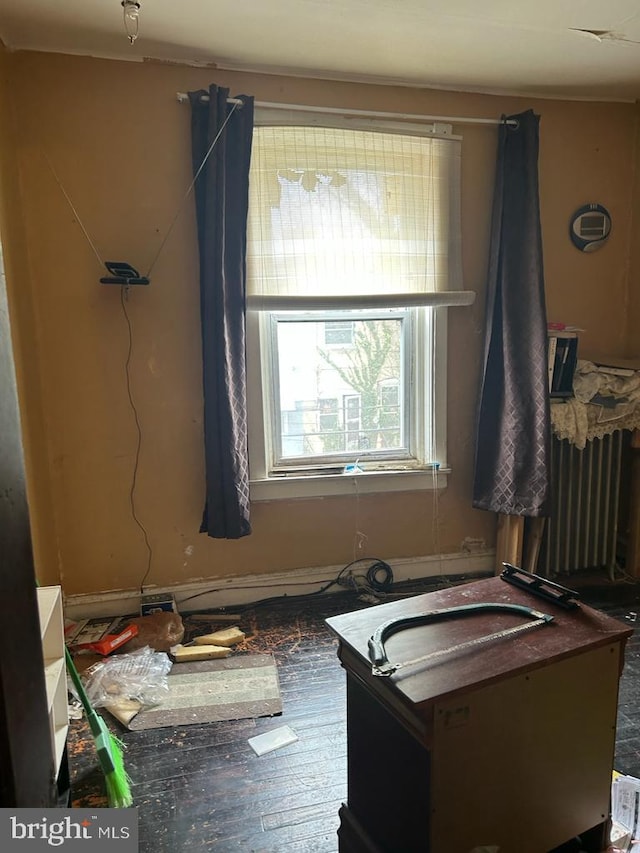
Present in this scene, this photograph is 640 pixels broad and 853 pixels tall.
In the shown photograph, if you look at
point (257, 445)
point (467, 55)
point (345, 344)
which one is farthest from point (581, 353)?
point (257, 445)

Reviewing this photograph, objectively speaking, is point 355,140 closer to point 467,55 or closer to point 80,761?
point 467,55

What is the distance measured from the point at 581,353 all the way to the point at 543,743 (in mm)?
2277

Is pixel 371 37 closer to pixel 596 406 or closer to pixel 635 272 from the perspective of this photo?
pixel 635 272

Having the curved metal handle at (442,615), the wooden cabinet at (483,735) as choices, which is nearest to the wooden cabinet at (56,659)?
the wooden cabinet at (483,735)

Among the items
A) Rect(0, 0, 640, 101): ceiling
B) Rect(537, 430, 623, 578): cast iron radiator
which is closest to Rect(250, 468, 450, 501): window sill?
Rect(537, 430, 623, 578): cast iron radiator

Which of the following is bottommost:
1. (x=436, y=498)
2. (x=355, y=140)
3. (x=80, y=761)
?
(x=80, y=761)

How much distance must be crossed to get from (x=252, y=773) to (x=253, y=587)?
107 cm

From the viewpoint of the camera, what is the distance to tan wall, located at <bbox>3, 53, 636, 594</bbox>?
7.56ft

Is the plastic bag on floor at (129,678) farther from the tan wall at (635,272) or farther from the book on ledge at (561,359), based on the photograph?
the tan wall at (635,272)

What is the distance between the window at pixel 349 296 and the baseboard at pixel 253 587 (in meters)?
0.50

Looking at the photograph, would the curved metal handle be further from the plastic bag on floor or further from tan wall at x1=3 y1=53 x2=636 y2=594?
tan wall at x1=3 y1=53 x2=636 y2=594

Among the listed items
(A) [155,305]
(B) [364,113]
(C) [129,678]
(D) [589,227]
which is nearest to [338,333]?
(A) [155,305]

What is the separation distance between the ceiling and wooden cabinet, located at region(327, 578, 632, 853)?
2009 mm

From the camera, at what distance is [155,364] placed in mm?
2504
